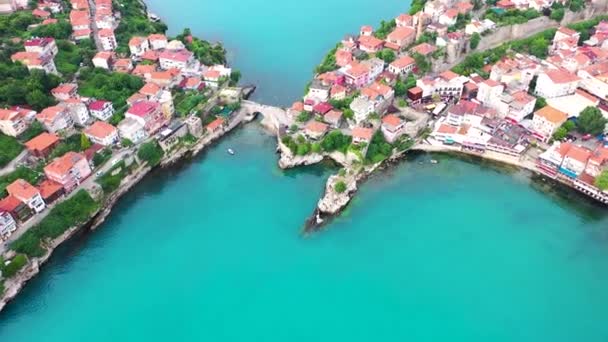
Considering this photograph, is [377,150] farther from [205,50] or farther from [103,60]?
[103,60]

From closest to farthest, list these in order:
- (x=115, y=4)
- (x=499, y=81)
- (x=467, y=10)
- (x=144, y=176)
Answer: (x=144, y=176), (x=499, y=81), (x=467, y=10), (x=115, y=4)

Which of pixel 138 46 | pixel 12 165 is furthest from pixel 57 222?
pixel 138 46

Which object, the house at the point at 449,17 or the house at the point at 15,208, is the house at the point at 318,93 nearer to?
the house at the point at 449,17

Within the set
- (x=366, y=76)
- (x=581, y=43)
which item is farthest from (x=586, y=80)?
(x=366, y=76)

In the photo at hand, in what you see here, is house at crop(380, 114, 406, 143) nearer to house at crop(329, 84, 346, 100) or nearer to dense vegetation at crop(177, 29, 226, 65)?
house at crop(329, 84, 346, 100)

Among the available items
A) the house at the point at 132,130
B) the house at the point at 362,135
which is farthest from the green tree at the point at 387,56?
the house at the point at 132,130

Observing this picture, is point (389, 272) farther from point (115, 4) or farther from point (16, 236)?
point (115, 4)
